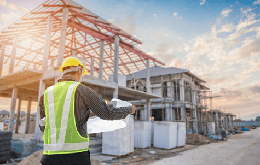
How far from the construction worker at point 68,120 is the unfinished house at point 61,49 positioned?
28.7 ft

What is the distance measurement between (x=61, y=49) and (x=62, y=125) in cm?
1039

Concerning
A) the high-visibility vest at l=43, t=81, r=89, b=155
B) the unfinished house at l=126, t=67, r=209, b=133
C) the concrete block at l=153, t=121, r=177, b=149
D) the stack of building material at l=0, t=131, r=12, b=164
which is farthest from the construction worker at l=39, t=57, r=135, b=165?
the unfinished house at l=126, t=67, r=209, b=133

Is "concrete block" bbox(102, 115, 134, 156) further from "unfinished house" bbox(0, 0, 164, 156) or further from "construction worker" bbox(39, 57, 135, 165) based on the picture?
"construction worker" bbox(39, 57, 135, 165)

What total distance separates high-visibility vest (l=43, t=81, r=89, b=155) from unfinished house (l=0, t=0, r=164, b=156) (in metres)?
8.76

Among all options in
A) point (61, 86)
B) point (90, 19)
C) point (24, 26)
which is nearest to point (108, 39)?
point (90, 19)

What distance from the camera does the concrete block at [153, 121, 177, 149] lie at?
43.6ft

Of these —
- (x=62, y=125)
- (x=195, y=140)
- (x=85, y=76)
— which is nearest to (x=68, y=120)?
(x=62, y=125)

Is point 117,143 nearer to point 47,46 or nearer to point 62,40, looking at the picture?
point 62,40

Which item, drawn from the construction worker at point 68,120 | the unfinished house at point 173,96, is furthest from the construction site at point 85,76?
the construction worker at point 68,120

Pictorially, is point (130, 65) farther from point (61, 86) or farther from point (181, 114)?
point (61, 86)

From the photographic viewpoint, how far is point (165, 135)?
13438 millimetres

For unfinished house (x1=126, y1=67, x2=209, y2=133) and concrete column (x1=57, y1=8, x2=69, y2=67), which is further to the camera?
unfinished house (x1=126, y1=67, x2=209, y2=133)

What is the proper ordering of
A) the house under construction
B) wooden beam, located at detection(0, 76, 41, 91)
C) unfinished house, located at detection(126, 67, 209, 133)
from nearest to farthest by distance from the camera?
the house under construction, wooden beam, located at detection(0, 76, 41, 91), unfinished house, located at detection(126, 67, 209, 133)

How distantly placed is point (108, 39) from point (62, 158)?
15653mm
